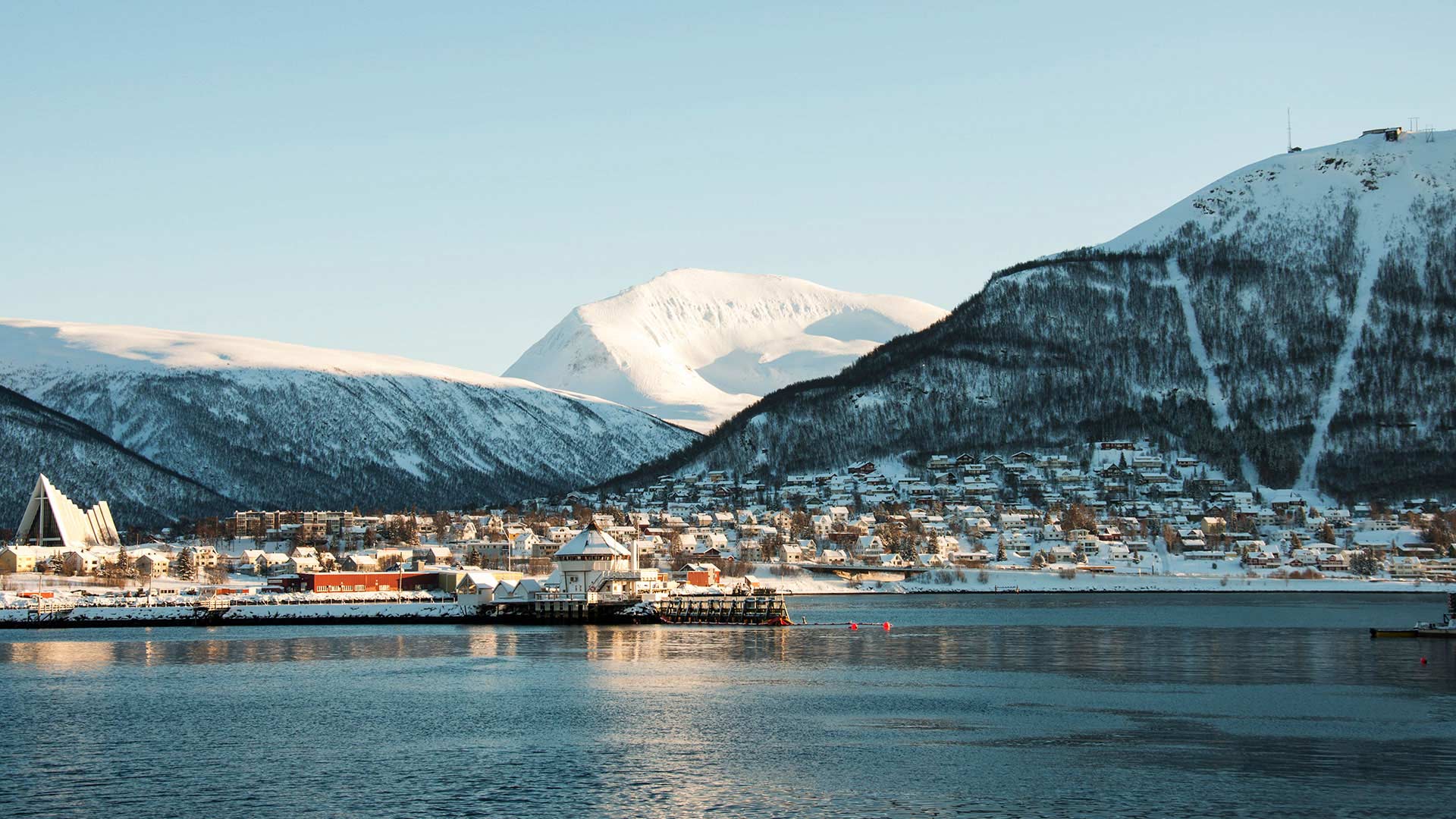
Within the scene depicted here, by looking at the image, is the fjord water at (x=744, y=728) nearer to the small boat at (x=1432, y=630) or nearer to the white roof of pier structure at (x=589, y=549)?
the small boat at (x=1432, y=630)

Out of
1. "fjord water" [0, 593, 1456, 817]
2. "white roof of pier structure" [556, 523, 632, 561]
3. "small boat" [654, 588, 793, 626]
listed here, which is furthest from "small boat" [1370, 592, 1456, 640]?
"white roof of pier structure" [556, 523, 632, 561]

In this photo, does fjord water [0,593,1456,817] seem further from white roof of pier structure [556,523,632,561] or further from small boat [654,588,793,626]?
white roof of pier structure [556,523,632,561]

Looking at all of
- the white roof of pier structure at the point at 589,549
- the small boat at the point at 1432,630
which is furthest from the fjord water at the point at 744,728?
the white roof of pier structure at the point at 589,549

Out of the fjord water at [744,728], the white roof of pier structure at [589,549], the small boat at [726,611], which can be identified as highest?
the white roof of pier structure at [589,549]

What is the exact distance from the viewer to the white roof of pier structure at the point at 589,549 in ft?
588

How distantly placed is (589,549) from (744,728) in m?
106

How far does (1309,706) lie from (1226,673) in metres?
16.8

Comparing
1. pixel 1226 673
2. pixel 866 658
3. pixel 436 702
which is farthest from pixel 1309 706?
pixel 436 702

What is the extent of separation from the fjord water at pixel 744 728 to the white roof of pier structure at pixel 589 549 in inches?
1910

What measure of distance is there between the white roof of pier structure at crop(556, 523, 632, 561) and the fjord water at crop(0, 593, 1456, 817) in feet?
159

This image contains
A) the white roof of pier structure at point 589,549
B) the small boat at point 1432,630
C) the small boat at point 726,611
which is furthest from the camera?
the white roof of pier structure at point 589,549

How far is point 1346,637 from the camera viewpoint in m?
127

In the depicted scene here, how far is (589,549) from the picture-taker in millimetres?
179500

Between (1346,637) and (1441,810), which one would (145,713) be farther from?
(1346,637)
